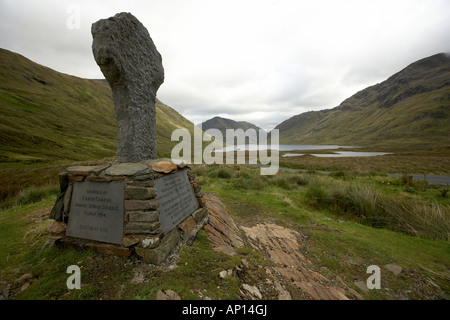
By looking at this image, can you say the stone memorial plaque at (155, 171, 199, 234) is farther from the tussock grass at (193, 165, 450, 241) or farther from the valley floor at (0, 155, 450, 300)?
the tussock grass at (193, 165, 450, 241)

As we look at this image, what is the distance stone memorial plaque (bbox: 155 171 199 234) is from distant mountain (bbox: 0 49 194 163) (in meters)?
33.0

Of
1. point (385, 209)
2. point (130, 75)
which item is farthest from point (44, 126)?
point (385, 209)

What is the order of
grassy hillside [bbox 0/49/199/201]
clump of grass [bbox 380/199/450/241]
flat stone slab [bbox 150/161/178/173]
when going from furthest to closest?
grassy hillside [bbox 0/49/199/201] < clump of grass [bbox 380/199/450/241] < flat stone slab [bbox 150/161/178/173]

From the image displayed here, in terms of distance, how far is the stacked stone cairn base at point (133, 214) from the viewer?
3279 millimetres

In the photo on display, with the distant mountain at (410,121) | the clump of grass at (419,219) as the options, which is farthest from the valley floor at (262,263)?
the distant mountain at (410,121)

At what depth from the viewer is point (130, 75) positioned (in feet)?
14.9

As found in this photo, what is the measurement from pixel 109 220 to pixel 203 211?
229 centimetres

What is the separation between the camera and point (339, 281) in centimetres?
366

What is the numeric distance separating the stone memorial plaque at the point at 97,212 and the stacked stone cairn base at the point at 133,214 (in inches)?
3.4

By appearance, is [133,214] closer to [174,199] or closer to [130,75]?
[174,199]

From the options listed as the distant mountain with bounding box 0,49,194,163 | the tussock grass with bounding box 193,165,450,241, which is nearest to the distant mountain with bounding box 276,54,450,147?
the tussock grass with bounding box 193,165,450,241

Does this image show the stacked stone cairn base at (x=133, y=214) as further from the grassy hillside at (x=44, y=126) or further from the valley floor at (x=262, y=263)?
the grassy hillside at (x=44, y=126)

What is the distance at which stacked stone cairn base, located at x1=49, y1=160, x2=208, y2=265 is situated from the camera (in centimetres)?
328

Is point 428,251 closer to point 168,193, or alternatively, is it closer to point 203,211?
point 203,211
